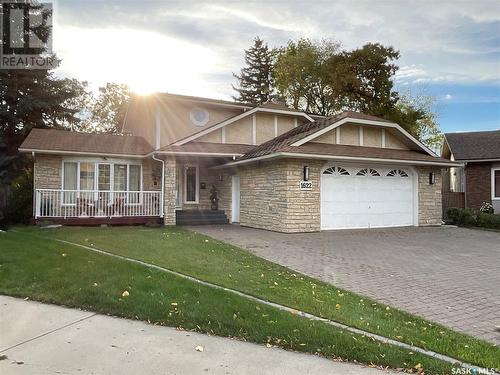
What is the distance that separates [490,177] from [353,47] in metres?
13.6

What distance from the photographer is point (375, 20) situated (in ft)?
36.0

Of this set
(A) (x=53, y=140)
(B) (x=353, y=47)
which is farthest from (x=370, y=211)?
(B) (x=353, y=47)

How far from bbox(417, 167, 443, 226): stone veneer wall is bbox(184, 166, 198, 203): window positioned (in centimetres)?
989

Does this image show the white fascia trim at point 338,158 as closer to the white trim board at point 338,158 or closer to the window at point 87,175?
the white trim board at point 338,158

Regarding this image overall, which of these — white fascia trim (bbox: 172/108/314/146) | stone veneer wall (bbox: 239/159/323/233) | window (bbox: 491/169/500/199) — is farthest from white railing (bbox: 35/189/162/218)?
window (bbox: 491/169/500/199)

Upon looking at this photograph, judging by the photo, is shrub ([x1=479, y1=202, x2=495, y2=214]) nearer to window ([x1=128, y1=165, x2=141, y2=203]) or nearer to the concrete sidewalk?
window ([x1=128, y1=165, x2=141, y2=203])

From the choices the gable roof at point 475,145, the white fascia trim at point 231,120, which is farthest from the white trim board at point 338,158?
the gable roof at point 475,145

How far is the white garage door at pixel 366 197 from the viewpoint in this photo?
14.2 metres

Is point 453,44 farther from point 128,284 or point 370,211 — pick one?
point 128,284

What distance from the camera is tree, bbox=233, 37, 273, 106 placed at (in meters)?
45.7

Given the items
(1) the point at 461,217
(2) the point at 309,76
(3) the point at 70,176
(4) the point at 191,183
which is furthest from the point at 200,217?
(2) the point at 309,76

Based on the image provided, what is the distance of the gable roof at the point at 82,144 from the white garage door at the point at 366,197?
26.7 feet

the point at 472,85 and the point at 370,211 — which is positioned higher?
the point at 472,85

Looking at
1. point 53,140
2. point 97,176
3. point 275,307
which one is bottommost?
point 275,307
